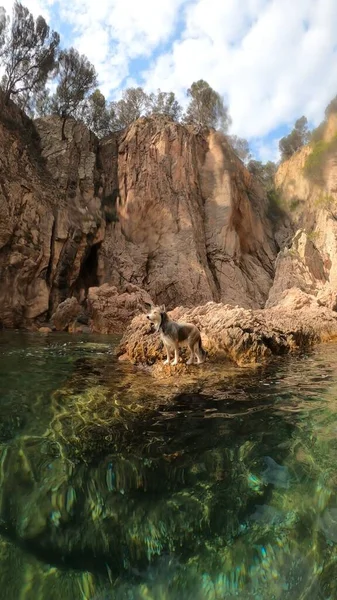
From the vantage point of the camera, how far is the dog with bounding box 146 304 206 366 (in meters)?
6.40

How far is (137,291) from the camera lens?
2017cm

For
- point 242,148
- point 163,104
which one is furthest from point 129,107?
point 242,148

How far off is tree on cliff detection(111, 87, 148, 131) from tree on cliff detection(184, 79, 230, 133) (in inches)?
164

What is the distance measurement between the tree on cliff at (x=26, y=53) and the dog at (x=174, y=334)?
78.3ft

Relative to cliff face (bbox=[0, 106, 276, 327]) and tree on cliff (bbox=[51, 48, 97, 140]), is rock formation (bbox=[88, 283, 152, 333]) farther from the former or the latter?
tree on cliff (bbox=[51, 48, 97, 140])

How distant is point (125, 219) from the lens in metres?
26.8

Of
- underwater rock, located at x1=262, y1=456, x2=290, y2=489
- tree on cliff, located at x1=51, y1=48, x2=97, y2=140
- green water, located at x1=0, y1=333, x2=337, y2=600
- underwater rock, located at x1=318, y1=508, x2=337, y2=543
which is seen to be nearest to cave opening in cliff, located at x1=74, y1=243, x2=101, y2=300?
tree on cliff, located at x1=51, y1=48, x2=97, y2=140

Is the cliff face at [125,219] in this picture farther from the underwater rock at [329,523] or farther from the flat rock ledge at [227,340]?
the underwater rock at [329,523]

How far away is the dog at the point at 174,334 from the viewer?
6.40m

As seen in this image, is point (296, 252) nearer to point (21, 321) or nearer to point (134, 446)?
point (21, 321)

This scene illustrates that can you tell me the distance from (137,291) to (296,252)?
404 inches

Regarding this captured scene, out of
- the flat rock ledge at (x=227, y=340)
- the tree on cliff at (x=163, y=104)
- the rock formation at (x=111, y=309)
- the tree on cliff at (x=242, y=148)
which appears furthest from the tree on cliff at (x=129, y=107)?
the flat rock ledge at (x=227, y=340)

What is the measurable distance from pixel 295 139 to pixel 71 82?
23.4 m

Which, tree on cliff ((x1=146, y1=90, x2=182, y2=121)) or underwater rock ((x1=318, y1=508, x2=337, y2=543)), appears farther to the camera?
tree on cliff ((x1=146, y1=90, x2=182, y2=121))
